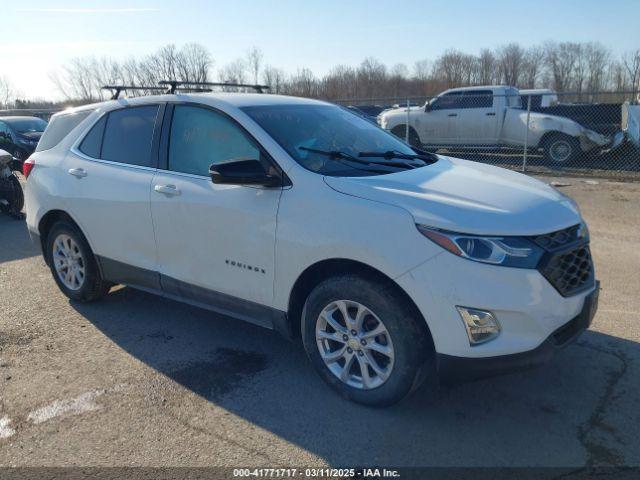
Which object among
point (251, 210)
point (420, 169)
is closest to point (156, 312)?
point (251, 210)

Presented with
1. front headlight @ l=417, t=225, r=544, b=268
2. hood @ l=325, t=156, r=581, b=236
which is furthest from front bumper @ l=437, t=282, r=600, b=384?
hood @ l=325, t=156, r=581, b=236

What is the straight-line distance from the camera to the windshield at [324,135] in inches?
136

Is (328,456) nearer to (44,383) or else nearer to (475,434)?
(475,434)

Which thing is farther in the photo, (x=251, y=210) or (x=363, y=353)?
(x=251, y=210)

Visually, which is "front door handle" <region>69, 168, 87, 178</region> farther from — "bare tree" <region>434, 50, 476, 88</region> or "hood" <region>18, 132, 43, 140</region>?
"bare tree" <region>434, 50, 476, 88</region>

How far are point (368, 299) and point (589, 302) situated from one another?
127 centimetres

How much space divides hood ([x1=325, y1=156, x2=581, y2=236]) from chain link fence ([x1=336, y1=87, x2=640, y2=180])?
941 cm

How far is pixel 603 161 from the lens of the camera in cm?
1337

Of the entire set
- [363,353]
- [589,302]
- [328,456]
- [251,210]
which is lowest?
[328,456]

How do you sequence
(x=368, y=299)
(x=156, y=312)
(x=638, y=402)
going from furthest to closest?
(x=156, y=312) → (x=638, y=402) → (x=368, y=299)

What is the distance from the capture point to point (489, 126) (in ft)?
45.8

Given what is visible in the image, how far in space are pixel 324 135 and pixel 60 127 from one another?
2.74 metres

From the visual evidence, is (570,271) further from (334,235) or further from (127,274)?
(127,274)

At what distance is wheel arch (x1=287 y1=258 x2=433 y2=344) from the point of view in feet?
9.74
